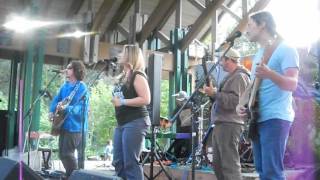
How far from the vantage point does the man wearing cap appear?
315cm

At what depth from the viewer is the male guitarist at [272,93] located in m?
2.28

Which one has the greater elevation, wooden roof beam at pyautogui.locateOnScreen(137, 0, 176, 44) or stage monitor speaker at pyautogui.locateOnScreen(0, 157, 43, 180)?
wooden roof beam at pyautogui.locateOnScreen(137, 0, 176, 44)

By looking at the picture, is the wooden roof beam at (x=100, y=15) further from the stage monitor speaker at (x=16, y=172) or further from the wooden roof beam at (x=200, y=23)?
the stage monitor speaker at (x=16, y=172)

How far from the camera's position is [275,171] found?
2264 mm

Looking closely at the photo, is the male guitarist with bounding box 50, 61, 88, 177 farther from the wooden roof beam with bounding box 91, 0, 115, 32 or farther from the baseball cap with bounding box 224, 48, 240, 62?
the wooden roof beam with bounding box 91, 0, 115, 32

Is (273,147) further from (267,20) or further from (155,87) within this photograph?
(155,87)

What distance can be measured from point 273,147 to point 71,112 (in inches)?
88.4

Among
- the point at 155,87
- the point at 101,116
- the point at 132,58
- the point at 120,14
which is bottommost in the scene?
the point at 101,116

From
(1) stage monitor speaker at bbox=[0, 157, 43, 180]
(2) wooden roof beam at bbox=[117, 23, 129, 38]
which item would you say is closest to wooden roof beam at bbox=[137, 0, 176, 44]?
(2) wooden roof beam at bbox=[117, 23, 129, 38]

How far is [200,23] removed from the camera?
26.6 ft

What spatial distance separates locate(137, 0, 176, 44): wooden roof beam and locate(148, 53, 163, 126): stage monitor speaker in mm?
3368

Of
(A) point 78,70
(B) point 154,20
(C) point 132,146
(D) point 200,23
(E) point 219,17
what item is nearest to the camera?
(C) point 132,146

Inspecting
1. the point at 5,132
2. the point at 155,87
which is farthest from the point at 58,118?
the point at 5,132

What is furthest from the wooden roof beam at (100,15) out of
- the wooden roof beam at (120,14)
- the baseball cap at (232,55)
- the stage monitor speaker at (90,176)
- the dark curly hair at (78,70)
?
the stage monitor speaker at (90,176)
